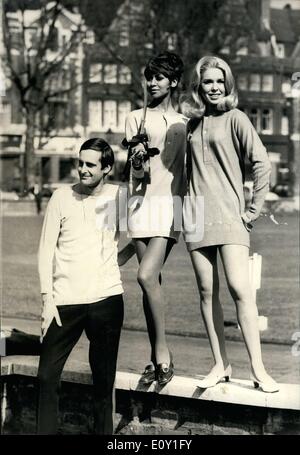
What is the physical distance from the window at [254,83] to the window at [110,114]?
7497mm

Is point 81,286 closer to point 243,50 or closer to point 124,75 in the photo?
point 124,75

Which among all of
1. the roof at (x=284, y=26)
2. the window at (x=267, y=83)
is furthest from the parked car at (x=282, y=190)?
the roof at (x=284, y=26)

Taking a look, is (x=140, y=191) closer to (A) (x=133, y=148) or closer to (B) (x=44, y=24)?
(A) (x=133, y=148)

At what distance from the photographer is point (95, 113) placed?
4822cm

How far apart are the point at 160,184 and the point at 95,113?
43102 mm

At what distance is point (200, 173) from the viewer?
213 inches

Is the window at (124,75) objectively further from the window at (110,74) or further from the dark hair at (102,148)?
the dark hair at (102,148)

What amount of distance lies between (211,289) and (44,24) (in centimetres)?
2958

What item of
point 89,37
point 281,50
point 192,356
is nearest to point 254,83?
point 281,50

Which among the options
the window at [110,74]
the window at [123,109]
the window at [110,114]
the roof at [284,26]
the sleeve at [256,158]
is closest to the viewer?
the sleeve at [256,158]

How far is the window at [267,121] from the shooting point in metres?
53.9

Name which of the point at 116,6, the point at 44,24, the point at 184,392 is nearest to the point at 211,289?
the point at 184,392

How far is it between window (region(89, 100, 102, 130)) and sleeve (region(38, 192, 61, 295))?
4206 centimetres
